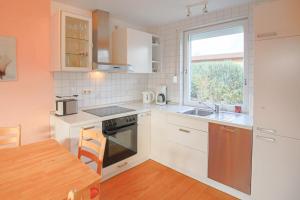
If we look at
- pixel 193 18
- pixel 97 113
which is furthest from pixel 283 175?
pixel 193 18

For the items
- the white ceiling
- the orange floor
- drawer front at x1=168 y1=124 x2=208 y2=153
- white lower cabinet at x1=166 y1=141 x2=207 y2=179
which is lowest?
the orange floor

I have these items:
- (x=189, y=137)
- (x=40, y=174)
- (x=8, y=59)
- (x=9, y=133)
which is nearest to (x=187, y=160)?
(x=189, y=137)

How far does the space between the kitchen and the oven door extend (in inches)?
0.6

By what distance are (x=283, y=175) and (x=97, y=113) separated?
2100 millimetres

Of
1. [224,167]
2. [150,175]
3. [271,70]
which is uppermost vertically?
[271,70]

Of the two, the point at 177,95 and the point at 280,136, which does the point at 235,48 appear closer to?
the point at 177,95

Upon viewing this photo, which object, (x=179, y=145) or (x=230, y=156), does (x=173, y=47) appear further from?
(x=230, y=156)

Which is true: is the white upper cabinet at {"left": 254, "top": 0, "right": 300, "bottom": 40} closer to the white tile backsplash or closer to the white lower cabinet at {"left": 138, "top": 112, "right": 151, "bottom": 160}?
the white lower cabinet at {"left": 138, "top": 112, "right": 151, "bottom": 160}

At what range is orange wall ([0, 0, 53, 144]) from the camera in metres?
2.05

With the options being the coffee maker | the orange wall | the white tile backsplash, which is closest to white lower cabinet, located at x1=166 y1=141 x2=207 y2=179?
the coffee maker

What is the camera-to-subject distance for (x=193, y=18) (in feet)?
9.52

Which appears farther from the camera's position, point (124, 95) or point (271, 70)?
point (124, 95)

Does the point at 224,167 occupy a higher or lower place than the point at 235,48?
lower

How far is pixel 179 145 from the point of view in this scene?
2535 millimetres
